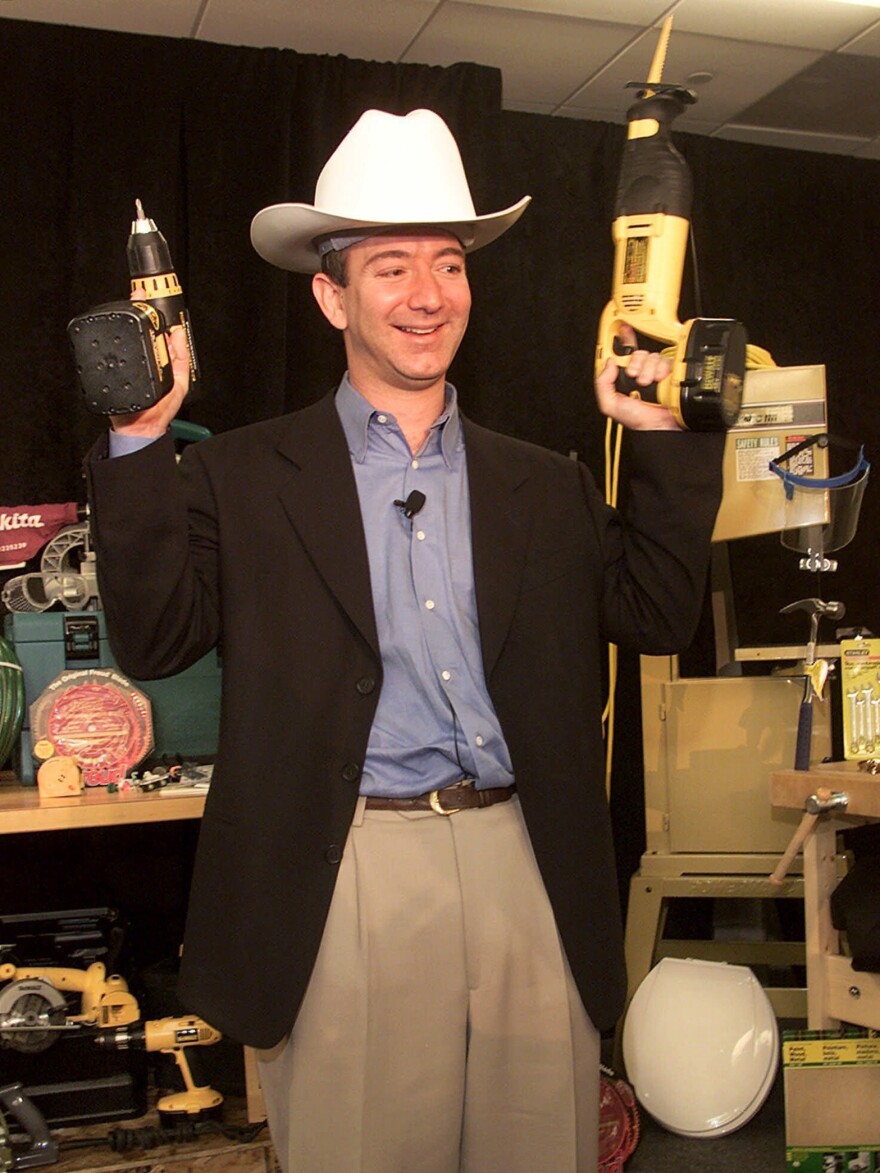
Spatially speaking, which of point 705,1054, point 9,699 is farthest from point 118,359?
point 705,1054

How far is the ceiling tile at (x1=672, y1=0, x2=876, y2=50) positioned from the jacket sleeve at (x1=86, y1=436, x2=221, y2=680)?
2.49m

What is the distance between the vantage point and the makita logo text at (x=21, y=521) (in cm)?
318

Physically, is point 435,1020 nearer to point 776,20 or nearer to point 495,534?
point 495,534

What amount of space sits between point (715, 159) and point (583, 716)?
3.12 metres

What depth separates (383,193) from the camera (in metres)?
1.69

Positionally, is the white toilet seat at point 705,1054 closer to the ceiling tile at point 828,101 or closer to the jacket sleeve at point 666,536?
the jacket sleeve at point 666,536

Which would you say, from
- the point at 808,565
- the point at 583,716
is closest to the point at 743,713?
the point at 808,565

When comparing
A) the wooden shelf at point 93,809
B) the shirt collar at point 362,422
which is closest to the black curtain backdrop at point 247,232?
the wooden shelf at point 93,809

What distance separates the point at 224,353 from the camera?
3480 millimetres

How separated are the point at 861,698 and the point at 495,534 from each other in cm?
128

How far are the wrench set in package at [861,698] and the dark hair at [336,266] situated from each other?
140 centimetres

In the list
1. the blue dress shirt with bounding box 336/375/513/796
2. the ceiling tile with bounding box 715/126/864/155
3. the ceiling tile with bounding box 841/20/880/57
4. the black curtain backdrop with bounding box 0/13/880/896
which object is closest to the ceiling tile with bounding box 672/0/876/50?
the ceiling tile with bounding box 841/20/880/57

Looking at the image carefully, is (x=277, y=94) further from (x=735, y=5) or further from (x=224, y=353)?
(x=735, y=5)

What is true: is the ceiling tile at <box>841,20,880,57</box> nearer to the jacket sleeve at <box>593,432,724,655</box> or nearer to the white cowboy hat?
the white cowboy hat
